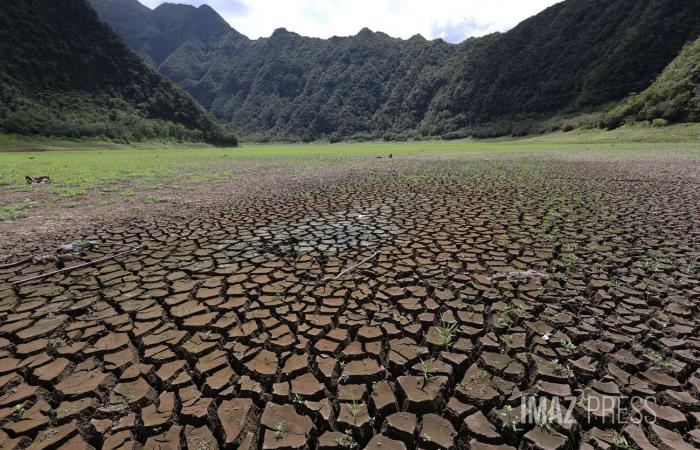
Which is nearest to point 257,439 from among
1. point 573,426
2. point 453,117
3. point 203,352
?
point 203,352

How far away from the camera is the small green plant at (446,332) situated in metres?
2.86

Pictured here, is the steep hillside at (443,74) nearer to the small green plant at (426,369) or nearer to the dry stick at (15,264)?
the small green plant at (426,369)

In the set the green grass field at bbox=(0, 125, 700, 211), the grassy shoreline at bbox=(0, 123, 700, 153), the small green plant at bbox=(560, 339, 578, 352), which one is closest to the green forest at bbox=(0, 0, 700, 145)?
the grassy shoreline at bbox=(0, 123, 700, 153)

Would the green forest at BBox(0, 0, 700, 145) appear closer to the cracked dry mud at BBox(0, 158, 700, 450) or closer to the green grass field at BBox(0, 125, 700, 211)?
the green grass field at BBox(0, 125, 700, 211)

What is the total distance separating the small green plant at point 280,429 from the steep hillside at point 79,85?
76.0 meters

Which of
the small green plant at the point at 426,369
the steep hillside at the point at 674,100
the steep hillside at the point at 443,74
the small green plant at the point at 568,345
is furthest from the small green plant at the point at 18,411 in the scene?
the steep hillside at the point at 443,74

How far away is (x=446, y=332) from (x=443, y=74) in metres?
153

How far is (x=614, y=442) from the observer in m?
1.89

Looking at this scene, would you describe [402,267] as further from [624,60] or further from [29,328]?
[624,60]

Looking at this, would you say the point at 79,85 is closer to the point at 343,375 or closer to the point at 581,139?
the point at 581,139

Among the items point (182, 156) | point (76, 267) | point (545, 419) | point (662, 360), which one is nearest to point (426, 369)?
point (545, 419)

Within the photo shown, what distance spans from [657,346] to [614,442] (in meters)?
1.34

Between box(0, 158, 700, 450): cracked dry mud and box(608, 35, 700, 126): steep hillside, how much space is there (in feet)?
199

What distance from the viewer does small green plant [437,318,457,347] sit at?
112 inches
